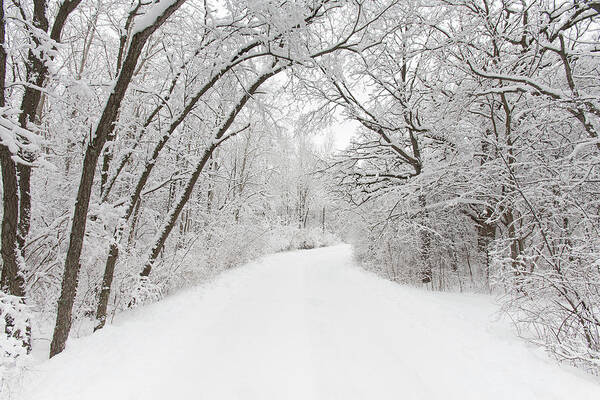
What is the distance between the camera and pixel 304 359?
3.57m

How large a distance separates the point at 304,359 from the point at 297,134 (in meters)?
6.31

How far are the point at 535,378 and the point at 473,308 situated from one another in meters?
3.43

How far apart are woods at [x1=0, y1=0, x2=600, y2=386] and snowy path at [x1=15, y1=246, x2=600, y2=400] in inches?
20.9

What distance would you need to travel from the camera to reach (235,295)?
7.18 m

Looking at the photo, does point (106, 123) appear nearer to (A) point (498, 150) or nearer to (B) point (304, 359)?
(B) point (304, 359)

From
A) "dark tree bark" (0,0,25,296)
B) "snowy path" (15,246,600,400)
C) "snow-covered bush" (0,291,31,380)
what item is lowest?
"snowy path" (15,246,600,400)

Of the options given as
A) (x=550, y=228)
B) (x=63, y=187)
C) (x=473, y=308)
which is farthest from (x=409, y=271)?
(x=63, y=187)

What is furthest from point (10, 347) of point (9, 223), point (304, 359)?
point (304, 359)

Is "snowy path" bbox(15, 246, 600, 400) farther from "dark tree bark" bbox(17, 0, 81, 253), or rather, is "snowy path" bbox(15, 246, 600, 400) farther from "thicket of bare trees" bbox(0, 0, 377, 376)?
"dark tree bark" bbox(17, 0, 81, 253)

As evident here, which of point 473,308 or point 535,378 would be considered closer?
point 535,378

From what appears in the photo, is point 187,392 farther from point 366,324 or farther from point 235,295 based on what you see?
point 235,295

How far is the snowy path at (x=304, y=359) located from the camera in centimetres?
284

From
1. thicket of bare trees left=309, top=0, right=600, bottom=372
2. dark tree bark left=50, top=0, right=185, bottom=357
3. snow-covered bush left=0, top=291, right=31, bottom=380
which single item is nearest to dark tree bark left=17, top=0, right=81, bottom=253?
dark tree bark left=50, top=0, right=185, bottom=357

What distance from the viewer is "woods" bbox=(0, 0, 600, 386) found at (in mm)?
3711
